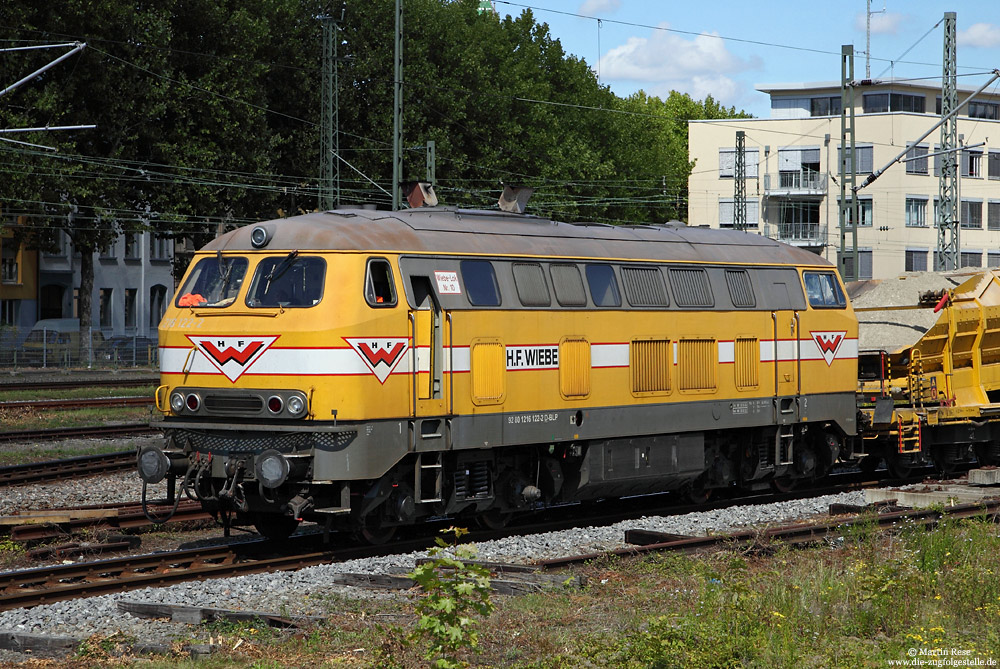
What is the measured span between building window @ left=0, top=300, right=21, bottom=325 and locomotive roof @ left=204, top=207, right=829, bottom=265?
167 feet

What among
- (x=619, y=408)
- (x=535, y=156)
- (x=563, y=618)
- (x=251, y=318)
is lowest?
(x=563, y=618)

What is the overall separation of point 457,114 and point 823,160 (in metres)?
30.8

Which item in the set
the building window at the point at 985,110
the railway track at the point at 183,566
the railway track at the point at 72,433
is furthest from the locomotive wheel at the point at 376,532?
the building window at the point at 985,110

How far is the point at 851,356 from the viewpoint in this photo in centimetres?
1958

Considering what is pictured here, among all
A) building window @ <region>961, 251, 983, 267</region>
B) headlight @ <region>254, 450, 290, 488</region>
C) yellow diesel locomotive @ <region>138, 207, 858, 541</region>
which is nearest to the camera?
headlight @ <region>254, 450, 290, 488</region>

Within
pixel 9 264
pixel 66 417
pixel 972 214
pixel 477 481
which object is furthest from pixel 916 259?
pixel 477 481

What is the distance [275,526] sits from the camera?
14594 millimetres

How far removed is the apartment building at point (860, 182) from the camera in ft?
239

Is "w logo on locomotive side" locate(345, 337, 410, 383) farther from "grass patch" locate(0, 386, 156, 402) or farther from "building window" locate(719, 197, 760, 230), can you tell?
"building window" locate(719, 197, 760, 230)

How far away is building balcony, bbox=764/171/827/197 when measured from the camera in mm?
74250

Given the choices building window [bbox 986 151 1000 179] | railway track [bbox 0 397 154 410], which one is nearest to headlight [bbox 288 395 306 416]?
railway track [bbox 0 397 154 410]

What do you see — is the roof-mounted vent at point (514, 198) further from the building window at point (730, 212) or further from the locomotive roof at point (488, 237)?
the building window at point (730, 212)

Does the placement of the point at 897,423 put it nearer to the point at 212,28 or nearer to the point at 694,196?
the point at 212,28

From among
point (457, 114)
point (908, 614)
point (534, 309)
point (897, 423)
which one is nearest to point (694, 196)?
point (457, 114)
